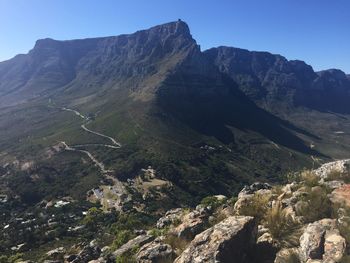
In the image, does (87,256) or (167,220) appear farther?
(167,220)

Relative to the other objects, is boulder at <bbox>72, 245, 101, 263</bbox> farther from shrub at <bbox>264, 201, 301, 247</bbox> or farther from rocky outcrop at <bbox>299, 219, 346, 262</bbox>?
rocky outcrop at <bbox>299, 219, 346, 262</bbox>

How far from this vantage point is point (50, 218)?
362 ft

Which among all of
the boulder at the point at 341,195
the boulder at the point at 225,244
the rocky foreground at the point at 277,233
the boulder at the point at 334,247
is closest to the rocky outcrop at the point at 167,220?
the rocky foreground at the point at 277,233

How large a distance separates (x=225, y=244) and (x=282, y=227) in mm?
3421

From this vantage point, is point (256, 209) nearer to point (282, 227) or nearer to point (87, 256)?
point (282, 227)

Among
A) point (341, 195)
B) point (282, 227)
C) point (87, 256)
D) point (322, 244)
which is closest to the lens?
point (322, 244)

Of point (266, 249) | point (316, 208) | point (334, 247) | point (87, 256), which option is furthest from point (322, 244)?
point (87, 256)

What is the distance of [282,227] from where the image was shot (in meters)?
17.2

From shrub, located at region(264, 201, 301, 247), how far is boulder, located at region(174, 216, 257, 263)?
110cm

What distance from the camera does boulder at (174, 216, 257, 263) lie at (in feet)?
47.8

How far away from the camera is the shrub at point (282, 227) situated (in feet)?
53.4

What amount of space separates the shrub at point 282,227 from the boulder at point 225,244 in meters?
1.10

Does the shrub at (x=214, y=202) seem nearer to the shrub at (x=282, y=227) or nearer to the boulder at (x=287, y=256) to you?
the shrub at (x=282, y=227)

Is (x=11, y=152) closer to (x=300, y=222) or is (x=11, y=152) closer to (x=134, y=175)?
(x=134, y=175)
